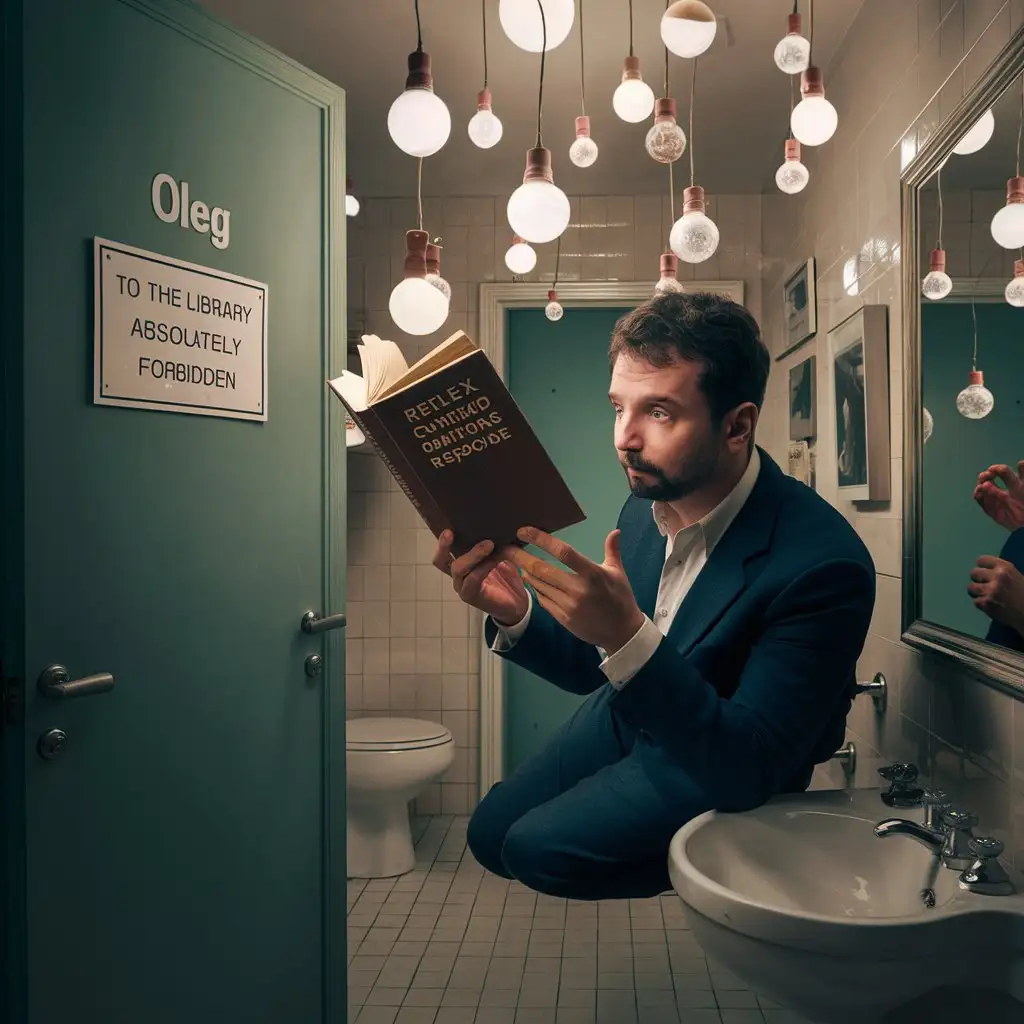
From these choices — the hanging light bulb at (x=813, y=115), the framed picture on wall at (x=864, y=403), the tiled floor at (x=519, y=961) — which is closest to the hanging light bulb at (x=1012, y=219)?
the hanging light bulb at (x=813, y=115)

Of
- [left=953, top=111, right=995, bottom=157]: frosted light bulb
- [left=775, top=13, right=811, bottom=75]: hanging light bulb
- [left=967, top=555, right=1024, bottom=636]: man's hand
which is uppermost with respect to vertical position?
[left=775, top=13, right=811, bottom=75]: hanging light bulb

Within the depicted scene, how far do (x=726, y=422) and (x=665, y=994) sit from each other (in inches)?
61.7

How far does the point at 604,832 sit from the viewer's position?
4.62 ft

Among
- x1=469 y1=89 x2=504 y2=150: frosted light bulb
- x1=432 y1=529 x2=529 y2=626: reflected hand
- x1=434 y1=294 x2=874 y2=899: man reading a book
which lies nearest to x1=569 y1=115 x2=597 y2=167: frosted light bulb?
x1=469 y1=89 x2=504 y2=150: frosted light bulb

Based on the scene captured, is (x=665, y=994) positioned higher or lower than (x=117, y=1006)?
lower

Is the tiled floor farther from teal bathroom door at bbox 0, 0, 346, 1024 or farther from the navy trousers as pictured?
the navy trousers

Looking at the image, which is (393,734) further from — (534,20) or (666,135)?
(534,20)

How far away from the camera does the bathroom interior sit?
1.34 meters

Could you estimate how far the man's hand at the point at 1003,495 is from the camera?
4.51ft

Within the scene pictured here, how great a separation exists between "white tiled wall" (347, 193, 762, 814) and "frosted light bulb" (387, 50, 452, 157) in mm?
2061

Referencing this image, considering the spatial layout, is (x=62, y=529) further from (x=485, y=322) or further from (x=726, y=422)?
(x=485, y=322)

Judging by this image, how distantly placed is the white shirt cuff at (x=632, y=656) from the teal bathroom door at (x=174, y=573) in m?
0.75

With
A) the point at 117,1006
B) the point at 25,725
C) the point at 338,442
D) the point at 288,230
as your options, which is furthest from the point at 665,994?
the point at 288,230

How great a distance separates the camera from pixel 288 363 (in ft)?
5.77
